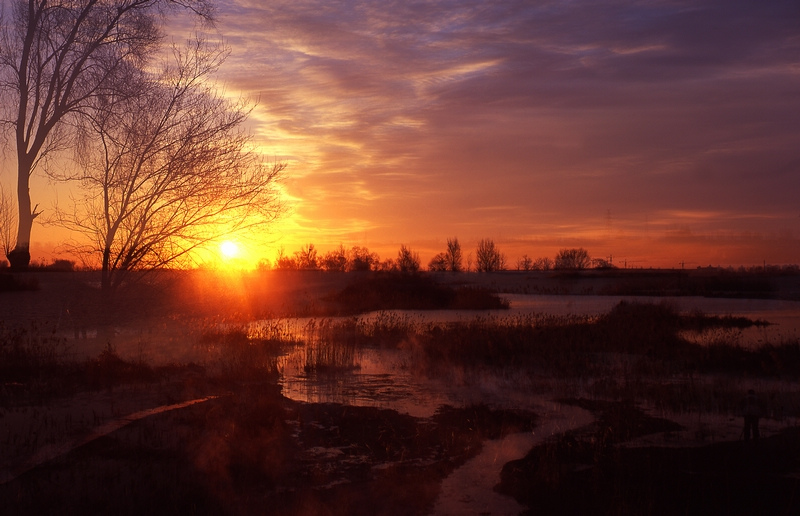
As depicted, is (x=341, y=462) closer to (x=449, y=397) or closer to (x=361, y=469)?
(x=361, y=469)

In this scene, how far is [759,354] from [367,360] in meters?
9.32

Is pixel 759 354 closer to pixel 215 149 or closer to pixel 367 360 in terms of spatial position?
pixel 367 360

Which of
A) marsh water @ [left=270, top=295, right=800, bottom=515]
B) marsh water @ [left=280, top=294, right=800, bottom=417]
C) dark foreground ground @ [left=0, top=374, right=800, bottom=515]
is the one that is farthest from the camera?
marsh water @ [left=280, top=294, right=800, bottom=417]

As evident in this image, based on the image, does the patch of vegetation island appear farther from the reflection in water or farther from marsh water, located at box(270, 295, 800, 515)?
the reflection in water

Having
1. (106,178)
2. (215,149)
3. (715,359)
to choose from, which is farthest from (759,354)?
(106,178)

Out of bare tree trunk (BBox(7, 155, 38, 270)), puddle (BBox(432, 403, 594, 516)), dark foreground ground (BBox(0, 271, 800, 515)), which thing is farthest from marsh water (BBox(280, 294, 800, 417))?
bare tree trunk (BBox(7, 155, 38, 270))

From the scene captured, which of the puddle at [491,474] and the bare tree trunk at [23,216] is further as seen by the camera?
the bare tree trunk at [23,216]

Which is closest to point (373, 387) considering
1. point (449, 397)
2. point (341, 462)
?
point (449, 397)

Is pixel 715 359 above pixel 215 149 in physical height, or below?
below

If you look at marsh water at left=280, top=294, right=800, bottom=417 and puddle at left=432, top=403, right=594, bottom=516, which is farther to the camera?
marsh water at left=280, top=294, right=800, bottom=417

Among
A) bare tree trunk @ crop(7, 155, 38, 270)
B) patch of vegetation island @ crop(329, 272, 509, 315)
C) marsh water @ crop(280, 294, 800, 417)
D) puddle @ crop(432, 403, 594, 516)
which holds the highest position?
bare tree trunk @ crop(7, 155, 38, 270)

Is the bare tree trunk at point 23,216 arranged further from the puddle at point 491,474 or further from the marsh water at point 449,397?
the puddle at point 491,474

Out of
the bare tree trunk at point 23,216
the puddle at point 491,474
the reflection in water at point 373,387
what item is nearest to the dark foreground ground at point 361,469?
the puddle at point 491,474

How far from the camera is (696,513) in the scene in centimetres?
577
